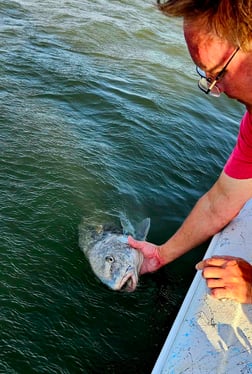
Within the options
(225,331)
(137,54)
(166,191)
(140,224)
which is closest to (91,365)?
(225,331)

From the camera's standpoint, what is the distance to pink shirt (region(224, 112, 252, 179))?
3.36 m

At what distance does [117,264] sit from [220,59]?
8.16 feet

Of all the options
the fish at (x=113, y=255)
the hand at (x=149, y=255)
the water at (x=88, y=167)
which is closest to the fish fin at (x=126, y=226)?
the fish at (x=113, y=255)

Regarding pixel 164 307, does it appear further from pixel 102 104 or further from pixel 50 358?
pixel 102 104

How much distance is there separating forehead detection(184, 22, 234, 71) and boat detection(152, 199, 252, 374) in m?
1.61

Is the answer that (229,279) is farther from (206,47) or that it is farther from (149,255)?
(206,47)

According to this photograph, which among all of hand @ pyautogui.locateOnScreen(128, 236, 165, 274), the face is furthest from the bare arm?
the face

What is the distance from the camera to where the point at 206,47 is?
7.34 feet

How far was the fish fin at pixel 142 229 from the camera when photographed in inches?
193

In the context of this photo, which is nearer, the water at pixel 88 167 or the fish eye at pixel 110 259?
the water at pixel 88 167

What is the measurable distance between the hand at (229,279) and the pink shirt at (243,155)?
2.46ft

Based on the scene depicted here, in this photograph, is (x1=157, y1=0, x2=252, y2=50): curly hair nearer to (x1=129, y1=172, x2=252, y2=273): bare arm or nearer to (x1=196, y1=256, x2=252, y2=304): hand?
(x1=196, y1=256, x2=252, y2=304): hand

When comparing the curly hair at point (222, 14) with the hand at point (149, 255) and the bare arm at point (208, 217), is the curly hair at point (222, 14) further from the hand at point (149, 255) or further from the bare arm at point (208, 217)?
the hand at point (149, 255)

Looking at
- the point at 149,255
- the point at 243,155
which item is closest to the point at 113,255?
the point at 149,255
